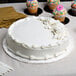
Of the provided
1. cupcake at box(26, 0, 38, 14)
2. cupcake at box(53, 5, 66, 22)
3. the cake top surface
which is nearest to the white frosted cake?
the cake top surface

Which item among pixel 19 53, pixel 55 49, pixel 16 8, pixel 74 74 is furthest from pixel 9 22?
pixel 74 74

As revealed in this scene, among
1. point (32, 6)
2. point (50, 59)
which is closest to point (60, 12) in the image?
point (32, 6)

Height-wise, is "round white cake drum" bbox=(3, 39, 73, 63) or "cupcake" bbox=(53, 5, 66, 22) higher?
"cupcake" bbox=(53, 5, 66, 22)

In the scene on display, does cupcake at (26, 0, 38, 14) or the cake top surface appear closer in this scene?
the cake top surface

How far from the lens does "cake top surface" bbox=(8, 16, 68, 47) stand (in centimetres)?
117

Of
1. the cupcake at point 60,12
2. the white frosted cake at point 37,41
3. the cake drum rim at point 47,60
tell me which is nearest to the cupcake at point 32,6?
the cupcake at point 60,12

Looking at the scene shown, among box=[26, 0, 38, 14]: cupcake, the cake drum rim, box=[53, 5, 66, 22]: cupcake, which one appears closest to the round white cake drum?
the cake drum rim

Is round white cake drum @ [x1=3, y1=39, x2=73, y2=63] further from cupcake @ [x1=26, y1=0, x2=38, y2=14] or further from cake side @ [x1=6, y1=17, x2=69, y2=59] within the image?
cupcake @ [x1=26, y1=0, x2=38, y2=14]

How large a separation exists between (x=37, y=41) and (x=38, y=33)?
0.07 metres

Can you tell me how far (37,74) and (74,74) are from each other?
22cm

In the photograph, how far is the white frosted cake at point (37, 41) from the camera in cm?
116

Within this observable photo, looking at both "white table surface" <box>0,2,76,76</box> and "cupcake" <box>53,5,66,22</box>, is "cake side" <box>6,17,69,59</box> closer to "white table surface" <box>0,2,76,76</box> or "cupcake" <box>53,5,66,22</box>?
"white table surface" <box>0,2,76,76</box>

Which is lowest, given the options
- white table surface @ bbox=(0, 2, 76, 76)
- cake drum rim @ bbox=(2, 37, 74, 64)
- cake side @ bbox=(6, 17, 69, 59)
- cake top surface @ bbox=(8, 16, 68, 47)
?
white table surface @ bbox=(0, 2, 76, 76)

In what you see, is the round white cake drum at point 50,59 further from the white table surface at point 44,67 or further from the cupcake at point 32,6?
the cupcake at point 32,6
